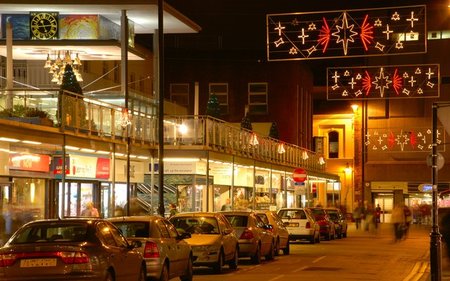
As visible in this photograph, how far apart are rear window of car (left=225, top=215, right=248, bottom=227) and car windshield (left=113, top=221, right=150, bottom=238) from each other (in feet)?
27.3

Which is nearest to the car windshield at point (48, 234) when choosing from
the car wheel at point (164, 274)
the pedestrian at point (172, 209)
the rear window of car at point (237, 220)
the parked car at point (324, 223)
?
the car wheel at point (164, 274)

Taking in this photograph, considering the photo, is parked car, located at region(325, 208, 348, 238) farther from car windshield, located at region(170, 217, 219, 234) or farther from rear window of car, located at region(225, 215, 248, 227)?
car windshield, located at region(170, 217, 219, 234)

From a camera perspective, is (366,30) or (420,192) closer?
(366,30)

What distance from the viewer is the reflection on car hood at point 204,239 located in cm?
2375

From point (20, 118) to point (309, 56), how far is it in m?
8.13

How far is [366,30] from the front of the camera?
Result: 1008 inches

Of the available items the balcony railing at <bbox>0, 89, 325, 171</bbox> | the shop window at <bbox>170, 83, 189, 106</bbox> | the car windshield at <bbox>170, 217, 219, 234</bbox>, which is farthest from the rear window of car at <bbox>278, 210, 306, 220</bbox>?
the shop window at <bbox>170, 83, 189, 106</bbox>

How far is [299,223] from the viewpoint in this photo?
39.8 m

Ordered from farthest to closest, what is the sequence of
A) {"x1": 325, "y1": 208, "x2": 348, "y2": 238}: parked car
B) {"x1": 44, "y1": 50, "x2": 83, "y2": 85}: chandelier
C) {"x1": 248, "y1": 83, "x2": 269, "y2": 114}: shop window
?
{"x1": 248, "y1": 83, "x2": 269, "y2": 114}: shop window, {"x1": 325, "y1": 208, "x2": 348, "y2": 238}: parked car, {"x1": 44, "y1": 50, "x2": 83, "y2": 85}: chandelier

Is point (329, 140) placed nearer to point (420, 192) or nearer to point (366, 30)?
point (420, 192)

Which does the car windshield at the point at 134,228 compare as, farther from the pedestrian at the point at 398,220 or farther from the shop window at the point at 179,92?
the shop window at the point at 179,92

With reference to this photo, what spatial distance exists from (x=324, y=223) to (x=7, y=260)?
30792 millimetres

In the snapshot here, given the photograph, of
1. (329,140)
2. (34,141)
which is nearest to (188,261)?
(34,141)

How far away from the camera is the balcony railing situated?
2698cm
